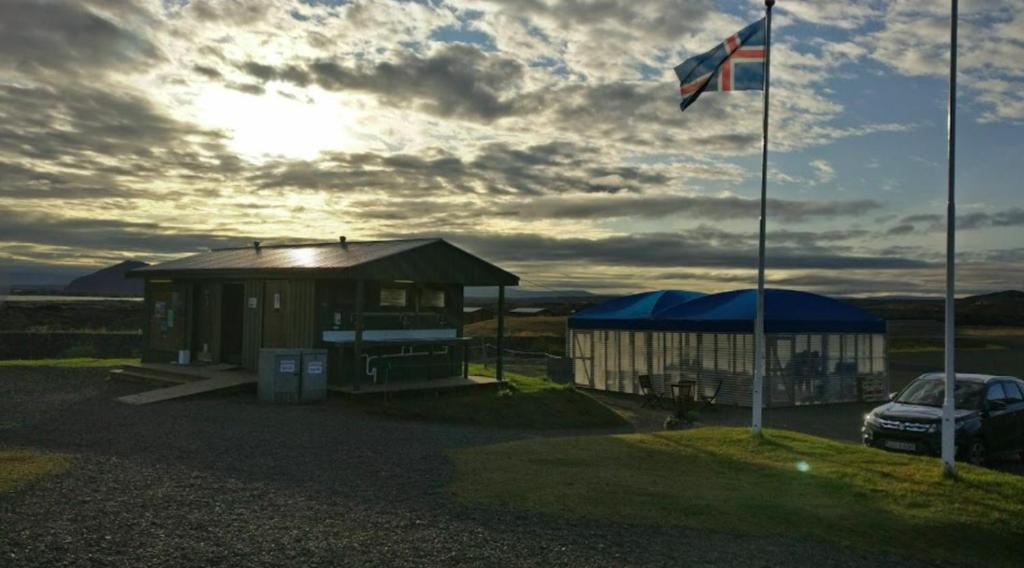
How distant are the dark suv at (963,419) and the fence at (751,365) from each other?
760cm

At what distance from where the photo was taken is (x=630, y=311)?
2825 cm

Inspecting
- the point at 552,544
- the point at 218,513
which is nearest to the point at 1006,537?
the point at 552,544

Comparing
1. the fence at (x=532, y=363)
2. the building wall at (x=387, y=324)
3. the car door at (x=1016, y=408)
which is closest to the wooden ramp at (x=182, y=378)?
the building wall at (x=387, y=324)

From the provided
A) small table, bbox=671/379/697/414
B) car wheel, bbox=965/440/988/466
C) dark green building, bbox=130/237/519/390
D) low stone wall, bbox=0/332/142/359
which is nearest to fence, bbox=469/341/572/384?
small table, bbox=671/379/697/414

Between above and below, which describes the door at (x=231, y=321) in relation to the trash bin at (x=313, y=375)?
above

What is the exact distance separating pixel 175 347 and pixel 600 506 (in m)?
18.6

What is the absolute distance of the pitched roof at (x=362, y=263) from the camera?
806 inches

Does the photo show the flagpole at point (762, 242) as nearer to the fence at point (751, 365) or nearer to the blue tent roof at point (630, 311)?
the fence at point (751, 365)

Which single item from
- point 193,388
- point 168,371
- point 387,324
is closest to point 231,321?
point 168,371

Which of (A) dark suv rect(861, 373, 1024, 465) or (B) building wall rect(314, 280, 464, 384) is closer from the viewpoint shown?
(A) dark suv rect(861, 373, 1024, 465)

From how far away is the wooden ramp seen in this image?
1897cm

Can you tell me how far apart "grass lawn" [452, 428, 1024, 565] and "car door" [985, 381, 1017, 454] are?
8.58ft

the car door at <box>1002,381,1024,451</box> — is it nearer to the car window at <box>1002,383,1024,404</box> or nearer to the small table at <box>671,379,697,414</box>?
the car window at <box>1002,383,1024,404</box>

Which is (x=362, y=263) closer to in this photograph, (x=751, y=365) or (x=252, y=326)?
(x=252, y=326)
